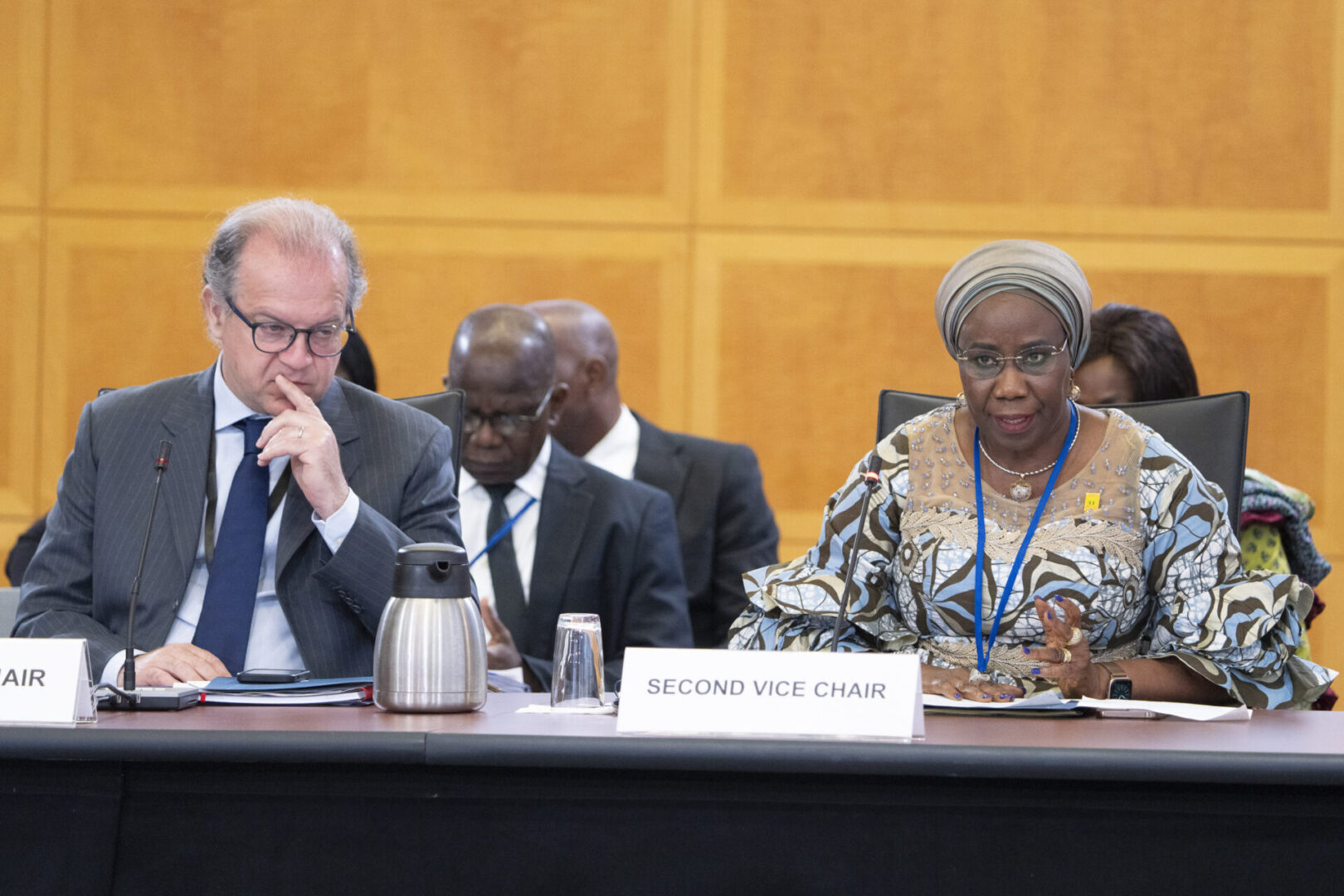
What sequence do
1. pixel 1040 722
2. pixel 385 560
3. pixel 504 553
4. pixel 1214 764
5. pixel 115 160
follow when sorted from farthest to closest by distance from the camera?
pixel 115 160
pixel 504 553
pixel 385 560
pixel 1040 722
pixel 1214 764

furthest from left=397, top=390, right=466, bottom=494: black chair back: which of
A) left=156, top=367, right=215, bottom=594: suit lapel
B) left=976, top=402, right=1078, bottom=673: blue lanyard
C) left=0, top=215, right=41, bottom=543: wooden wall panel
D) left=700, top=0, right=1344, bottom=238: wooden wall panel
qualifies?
left=0, top=215, right=41, bottom=543: wooden wall panel

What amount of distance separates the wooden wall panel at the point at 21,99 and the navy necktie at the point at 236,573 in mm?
2435

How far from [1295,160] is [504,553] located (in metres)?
2.63

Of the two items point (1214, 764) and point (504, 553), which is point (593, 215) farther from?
point (1214, 764)

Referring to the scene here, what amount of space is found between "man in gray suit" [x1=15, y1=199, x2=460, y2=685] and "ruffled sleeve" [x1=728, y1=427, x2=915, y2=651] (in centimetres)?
49

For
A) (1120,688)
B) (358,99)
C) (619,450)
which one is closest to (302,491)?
(1120,688)

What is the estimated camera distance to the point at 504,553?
2857 mm

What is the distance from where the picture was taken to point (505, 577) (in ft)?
9.27

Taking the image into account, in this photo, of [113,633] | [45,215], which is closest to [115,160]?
[45,215]

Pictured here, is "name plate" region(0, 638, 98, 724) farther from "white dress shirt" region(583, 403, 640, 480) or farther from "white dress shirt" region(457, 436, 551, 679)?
"white dress shirt" region(583, 403, 640, 480)

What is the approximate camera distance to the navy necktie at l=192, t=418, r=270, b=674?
1.96m

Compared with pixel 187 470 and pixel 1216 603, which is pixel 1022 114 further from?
pixel 187 470

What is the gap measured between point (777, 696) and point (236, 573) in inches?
37.4

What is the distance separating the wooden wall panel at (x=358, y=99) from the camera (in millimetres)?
4031
